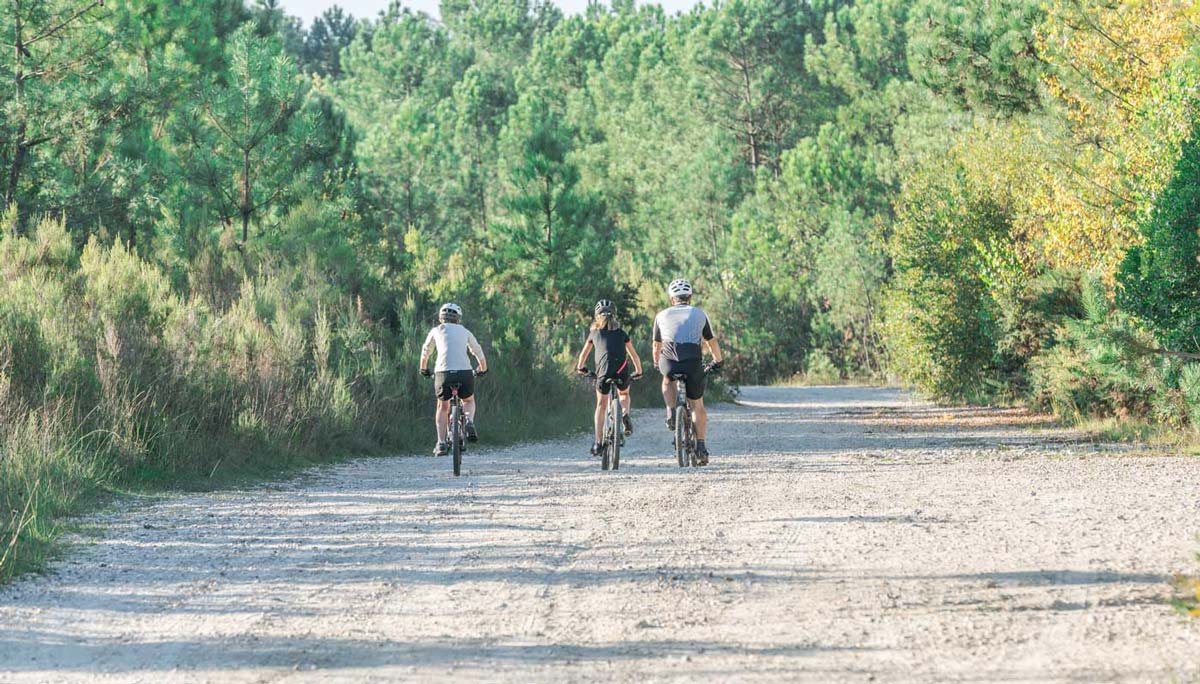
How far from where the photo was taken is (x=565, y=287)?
121 ft

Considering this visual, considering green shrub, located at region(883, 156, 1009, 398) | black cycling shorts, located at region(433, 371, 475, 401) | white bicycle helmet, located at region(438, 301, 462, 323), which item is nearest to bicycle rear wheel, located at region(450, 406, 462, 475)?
black cycling shorts, located at region(433, 371, 475, 401)

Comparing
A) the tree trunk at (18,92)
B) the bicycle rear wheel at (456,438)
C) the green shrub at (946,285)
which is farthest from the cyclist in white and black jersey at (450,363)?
the green shrub at (946,285)

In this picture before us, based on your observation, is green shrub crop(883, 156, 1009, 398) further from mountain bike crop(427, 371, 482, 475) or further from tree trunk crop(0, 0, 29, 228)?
tree trunk crop(0, 0, 29, 228)

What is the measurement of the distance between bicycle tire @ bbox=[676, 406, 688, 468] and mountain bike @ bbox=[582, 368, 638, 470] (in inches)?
24.3

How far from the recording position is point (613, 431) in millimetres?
14250

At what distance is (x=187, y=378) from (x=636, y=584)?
881 centimetres

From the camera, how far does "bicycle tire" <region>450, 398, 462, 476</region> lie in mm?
13977

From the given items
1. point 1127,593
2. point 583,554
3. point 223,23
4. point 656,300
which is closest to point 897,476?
point 583,554

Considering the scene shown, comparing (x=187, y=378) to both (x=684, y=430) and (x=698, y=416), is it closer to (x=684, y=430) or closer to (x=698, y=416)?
(x=684, y=430)

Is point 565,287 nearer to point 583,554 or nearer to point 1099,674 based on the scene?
point 583,554

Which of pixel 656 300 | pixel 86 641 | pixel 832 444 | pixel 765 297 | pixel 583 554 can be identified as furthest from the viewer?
pixel 765 297

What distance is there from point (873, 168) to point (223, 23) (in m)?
30.1

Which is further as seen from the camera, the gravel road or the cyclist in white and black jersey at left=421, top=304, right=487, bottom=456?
the cyclist in white and black jersey at left=421, top=304, right=487, bottom=456

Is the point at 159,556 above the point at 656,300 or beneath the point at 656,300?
beneath
